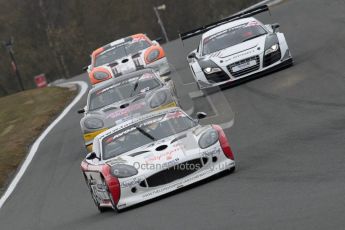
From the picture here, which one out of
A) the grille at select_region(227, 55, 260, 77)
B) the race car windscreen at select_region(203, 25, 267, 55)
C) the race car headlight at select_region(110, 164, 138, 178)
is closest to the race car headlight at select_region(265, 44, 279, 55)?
the grille at select_region(227, 55, 260, 77)

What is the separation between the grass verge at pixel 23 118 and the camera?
2097cm

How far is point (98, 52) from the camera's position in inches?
1011

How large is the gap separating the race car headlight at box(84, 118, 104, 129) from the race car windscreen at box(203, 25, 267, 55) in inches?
179

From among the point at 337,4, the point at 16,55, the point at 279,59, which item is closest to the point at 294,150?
the point at 279,59

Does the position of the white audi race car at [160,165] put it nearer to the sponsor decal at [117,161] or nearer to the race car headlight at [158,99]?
the sponsor decal at [117,161]

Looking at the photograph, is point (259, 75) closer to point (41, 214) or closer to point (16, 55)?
point (41, 214)

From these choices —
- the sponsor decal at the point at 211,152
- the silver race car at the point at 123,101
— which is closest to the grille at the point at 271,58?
the silver race car at the point at 123,101

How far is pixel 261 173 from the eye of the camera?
11.1 metres

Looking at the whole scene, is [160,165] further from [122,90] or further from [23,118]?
[23,118]

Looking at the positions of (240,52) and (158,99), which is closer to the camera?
(158,99)

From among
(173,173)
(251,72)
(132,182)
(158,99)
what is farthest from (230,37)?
(132,182)

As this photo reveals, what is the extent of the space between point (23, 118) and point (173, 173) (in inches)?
704

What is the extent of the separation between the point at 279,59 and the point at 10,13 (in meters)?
68.0

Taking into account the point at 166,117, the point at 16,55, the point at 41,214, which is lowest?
the point at 16,55
